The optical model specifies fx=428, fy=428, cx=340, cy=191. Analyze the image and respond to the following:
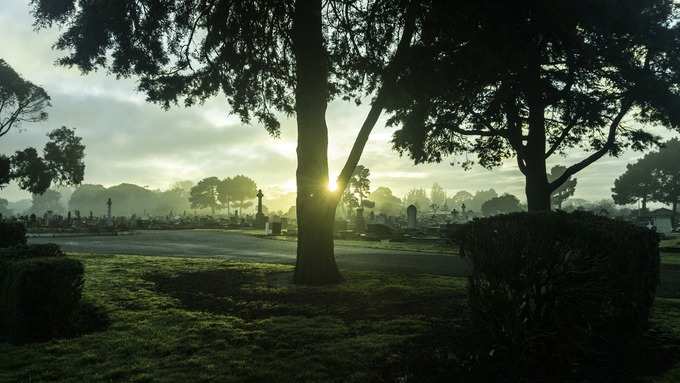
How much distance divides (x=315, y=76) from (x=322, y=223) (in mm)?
3251

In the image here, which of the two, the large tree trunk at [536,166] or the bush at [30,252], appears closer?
the bush at [30,252]

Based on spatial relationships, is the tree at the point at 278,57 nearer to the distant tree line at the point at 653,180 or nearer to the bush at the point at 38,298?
the bush at the point at 38,298

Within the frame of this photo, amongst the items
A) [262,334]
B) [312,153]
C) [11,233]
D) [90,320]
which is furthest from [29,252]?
[11,233]

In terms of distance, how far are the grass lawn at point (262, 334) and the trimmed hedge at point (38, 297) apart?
327 millimetres

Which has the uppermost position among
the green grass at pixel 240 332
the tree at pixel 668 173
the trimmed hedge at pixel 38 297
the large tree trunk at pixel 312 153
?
the tree at pixel 668 173

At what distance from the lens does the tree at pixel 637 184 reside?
73.1 meters

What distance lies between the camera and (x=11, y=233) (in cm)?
1071

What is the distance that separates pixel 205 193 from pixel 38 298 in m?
110

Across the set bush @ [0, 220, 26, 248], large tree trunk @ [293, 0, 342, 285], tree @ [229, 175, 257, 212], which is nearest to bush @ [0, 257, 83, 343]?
large tree trunk @ [293, 0, 342, 285]

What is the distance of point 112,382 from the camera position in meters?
3.84

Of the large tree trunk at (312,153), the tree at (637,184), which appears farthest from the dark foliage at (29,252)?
the tree at (637,184)

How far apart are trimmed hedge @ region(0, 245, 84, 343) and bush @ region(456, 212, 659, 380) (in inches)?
197

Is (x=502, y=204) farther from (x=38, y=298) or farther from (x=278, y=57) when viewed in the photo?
(x=38, y=298)

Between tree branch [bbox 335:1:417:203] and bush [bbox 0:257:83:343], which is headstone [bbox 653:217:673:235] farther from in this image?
bush [bbox 0:257:83:343]
